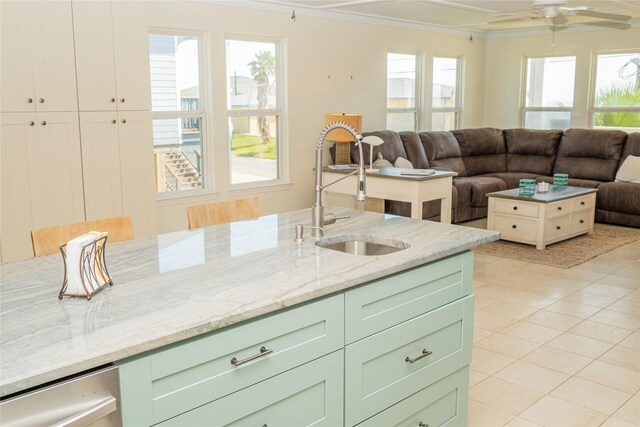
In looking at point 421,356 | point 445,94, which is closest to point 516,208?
point 445,94

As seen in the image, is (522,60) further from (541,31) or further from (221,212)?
(221,212)

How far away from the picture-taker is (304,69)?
6754 millimetres

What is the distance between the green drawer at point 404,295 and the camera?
6.82 feet

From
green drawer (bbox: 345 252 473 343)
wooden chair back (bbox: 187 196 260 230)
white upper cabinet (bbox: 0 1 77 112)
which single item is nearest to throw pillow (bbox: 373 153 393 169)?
white upper cabinet (bbox: 0 1 77 112)

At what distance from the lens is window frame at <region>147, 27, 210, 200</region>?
19.0 ft

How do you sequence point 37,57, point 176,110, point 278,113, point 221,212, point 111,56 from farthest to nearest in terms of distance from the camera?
point 278,113 → point 176,110 → point 111,56 → point 37,57 → point 221,212

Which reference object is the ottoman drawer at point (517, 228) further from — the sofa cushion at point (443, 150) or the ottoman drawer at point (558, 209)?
the sofa cushion at point (443, 150)

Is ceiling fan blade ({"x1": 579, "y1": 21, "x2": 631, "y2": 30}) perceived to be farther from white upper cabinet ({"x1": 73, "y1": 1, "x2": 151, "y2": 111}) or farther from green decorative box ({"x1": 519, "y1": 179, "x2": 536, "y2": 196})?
white upper cabinet ({"x1": 73, "y1": 1, "x2": 151, "y2": 111})

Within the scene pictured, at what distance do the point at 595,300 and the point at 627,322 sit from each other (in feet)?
1.50

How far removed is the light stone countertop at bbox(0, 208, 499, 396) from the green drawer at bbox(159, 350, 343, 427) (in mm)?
226

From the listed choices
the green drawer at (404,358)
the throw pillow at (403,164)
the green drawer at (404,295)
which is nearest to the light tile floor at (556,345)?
the green drawer at (404,358)

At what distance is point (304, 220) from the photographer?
9.65 feet

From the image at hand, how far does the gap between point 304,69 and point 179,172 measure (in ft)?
5.92

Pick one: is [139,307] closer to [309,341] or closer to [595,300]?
[309,341]
